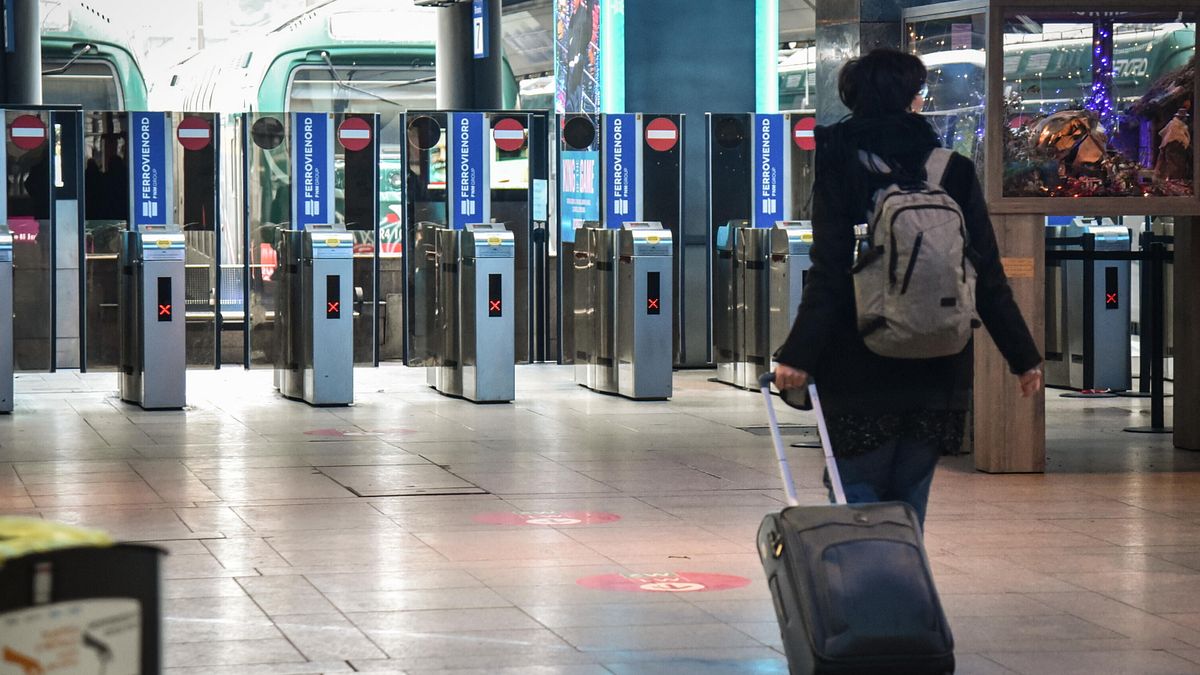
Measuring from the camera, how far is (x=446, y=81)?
59.5 feet

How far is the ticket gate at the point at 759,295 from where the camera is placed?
1329 cm

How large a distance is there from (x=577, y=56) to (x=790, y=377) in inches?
602

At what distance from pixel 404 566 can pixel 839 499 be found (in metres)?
2.64

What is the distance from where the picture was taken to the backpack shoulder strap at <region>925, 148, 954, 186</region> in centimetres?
438

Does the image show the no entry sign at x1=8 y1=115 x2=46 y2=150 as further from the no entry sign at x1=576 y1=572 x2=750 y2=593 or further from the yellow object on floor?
the yellow object on floor

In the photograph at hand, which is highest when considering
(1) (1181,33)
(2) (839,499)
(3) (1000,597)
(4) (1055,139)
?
(1) (1181,33)

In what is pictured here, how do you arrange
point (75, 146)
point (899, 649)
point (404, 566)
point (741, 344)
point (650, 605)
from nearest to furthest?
1. point (899, 649)
2. point (650, 605)
3. point (404, 566)
4. point (741, 344)
5. point (75, 146)

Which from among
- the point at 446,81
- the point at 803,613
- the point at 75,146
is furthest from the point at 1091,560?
the point at 446,81

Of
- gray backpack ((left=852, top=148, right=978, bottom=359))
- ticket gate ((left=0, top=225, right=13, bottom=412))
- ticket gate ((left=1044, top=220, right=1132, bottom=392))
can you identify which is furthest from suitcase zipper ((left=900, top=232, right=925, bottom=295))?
ticket gate ((left=1044, top=220, right=1132, bottom=392))

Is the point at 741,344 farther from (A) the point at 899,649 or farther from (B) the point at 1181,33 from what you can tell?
(A) the point at 899,649

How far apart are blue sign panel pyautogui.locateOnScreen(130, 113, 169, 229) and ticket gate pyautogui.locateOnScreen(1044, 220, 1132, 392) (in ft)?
25.2

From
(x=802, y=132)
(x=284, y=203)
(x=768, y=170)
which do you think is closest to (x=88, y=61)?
(x=284, y=203)

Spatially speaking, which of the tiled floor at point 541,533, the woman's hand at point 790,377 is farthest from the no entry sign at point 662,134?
the woman's hand at point 790,377

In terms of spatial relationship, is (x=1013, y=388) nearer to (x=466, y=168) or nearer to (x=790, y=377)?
(x=790, y=377)
